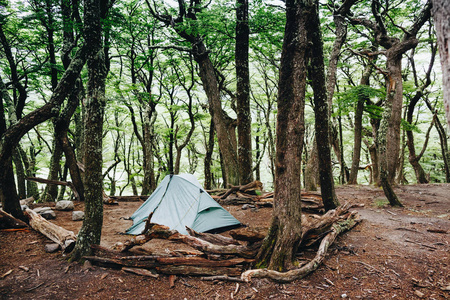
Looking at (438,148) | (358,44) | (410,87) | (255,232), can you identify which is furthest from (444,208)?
(438,148)

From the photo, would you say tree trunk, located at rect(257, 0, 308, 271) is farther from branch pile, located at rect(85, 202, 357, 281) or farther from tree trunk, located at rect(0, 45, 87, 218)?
tree trunk, located at rect(0, 45, 87, 218)

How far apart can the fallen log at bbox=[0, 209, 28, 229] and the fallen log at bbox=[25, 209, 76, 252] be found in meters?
0.22

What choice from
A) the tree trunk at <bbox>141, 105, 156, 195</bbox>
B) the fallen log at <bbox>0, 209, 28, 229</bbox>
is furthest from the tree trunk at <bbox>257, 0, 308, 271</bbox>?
the tree trunk at <bbox>141, 105, 156, 195</bbox>

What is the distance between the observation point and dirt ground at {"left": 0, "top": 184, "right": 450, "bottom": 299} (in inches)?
121

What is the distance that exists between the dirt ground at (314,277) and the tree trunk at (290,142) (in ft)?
1.74

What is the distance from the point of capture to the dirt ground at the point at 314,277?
10.1 ft

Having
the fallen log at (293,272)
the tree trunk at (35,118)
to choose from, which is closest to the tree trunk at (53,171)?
the tree trunk at (35,118)

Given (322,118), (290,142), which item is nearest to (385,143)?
(322,118)

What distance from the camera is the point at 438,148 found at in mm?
19781

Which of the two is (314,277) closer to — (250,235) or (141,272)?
(250,235)

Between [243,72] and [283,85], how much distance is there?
5.07 meters

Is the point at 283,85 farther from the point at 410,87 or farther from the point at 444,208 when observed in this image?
the point at 410,87

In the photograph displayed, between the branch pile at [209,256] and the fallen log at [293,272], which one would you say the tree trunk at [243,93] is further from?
the fallen log at [293,272]

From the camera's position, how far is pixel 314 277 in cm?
339
